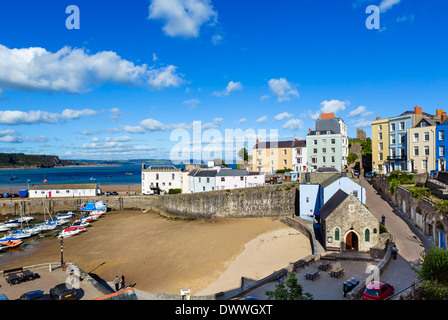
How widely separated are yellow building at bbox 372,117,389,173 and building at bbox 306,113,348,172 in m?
6.19

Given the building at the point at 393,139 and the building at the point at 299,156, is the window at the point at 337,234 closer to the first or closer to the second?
the building at the point at 393,139

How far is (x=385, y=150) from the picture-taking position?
55188 mm

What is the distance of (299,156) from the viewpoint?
65.8 meters

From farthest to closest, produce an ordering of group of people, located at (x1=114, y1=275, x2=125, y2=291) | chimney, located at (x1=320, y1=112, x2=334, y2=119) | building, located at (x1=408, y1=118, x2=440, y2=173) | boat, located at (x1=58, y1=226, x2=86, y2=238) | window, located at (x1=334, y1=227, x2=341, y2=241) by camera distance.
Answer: chimney, located at (x1=320, y1=112, x2=334, y2=119)
building, located at (x1=408, y1=118, x2=440, y2=173)
boat, located at (x1=58, y1=226, x2=86, y2=238)
window, located at (x1=334, y1=227, x2=341, y2=241)
group of people, located at (x1=114, y1=275, x2=125, y2=291)

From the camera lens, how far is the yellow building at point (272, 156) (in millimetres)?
67912

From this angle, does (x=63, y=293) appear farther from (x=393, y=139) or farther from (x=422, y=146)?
(x=393, y=139)

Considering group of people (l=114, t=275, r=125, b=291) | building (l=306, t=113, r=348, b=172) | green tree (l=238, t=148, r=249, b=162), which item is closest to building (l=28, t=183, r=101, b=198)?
green tree (l=238, t=148, r=249, b=162)

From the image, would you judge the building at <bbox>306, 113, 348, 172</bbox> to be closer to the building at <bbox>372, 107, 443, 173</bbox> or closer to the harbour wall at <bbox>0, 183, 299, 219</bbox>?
the building at <bbox>372, 107, 443, 173</bbox>

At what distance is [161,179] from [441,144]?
5369 centimetres

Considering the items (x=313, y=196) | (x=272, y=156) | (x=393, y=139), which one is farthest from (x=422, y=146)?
(x=272, y=156)

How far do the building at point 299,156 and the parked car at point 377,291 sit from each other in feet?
162

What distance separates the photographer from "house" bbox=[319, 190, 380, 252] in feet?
81.5

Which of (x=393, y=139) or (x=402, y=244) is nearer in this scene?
(x=402, y=244)
